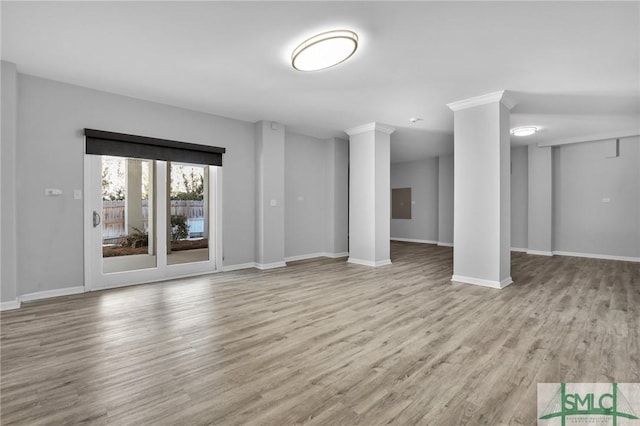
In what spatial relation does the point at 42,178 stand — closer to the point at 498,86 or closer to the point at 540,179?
the point at 498,86

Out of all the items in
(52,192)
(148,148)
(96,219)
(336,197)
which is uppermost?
(148,148)

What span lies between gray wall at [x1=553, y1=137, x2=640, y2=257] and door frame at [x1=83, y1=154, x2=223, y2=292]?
26.4 feet

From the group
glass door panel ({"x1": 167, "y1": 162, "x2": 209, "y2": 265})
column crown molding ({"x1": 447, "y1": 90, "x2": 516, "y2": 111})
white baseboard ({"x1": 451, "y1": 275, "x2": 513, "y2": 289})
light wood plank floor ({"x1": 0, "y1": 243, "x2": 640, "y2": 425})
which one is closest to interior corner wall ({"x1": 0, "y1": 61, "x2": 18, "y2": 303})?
light wood plank floor ({"x1": 0, "y1": 243, "x2": 640, "y2": 425})

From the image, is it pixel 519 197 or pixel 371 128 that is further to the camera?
pixel 519 197

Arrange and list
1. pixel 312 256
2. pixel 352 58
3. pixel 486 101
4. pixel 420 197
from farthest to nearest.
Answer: pixel 420 197 → pixel 312 256 → pixel 486 101 → pixel 352 58

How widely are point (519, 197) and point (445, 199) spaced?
201 centimetres

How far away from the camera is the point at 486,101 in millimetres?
4531

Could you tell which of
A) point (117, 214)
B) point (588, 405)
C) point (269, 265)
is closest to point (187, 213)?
point (117, 214)

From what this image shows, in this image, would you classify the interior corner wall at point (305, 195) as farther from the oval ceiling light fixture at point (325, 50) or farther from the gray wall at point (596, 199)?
the gray wall at point (596, 199)

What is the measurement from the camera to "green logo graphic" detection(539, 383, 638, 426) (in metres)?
1.75

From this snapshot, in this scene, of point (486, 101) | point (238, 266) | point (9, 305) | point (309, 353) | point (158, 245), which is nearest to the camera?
point (309, 353)

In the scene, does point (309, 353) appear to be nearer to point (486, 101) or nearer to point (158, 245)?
point (158, 245)

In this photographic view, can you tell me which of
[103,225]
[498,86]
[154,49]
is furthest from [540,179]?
[103,225]

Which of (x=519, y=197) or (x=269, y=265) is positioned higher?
(x=519, y=197)
